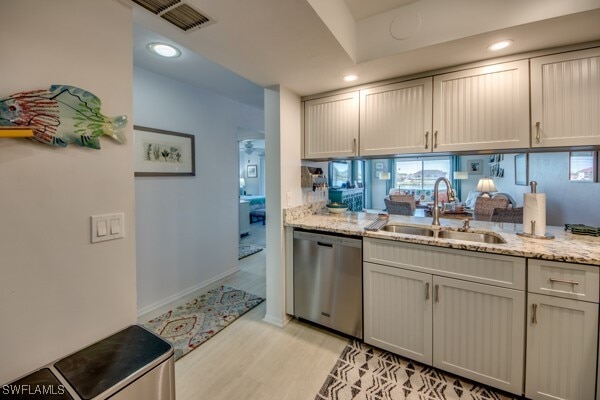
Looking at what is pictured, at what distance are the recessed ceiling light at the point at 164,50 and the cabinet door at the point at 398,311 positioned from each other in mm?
2342

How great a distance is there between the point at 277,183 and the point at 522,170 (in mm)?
4459

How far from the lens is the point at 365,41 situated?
184 cm

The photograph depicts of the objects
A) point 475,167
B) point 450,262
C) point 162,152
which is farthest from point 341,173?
point 450,262

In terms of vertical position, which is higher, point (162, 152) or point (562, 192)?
point (162, 152)

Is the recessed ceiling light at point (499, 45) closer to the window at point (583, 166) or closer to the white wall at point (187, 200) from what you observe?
the window at point (583, 166)

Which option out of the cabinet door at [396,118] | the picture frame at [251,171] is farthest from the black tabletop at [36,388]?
the picture frame at [251,171]

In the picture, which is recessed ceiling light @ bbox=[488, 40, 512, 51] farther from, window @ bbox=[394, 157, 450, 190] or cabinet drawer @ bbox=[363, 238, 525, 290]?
window @ bbox=[394, 157, 450, 190]

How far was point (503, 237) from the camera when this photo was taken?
1.73m

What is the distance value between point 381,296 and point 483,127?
147 cm

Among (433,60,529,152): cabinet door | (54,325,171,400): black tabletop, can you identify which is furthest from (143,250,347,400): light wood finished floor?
(433,60,529,152): cabinet door

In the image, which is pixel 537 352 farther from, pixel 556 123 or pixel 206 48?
pixel 206 48

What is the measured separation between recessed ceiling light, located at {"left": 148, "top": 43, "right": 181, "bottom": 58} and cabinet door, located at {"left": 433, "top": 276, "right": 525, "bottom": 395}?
105 inches

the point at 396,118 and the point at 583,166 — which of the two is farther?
the point at 583,166

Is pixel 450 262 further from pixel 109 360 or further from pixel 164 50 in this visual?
→ pixel 164 50
